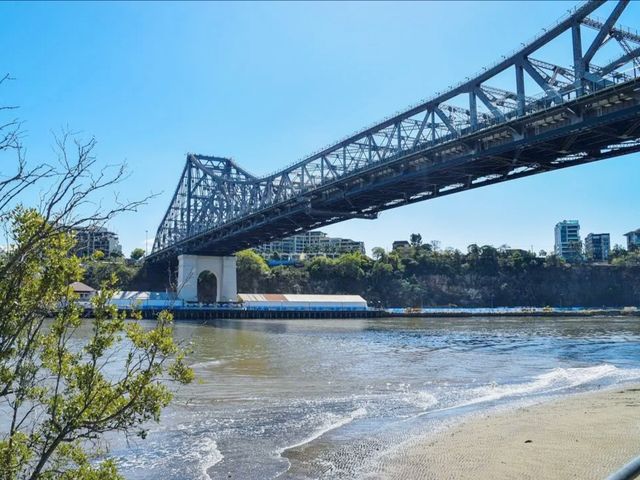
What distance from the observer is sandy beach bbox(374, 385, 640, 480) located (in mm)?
8728

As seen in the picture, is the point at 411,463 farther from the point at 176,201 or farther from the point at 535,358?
the point at 176,201

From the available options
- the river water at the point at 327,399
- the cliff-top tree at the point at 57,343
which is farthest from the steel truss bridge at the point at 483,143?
the cliff-top tree at the point at 57,343

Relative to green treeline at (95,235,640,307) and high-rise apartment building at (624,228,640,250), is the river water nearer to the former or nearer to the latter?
green treeline at (95,235,640,307)

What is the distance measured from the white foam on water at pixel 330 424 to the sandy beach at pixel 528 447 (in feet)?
6.60

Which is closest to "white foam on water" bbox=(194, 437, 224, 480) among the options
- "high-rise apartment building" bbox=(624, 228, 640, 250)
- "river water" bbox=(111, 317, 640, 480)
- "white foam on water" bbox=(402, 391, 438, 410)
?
"river water" bbox=(111, 317, 640, 480)

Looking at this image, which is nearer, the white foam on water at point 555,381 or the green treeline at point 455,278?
the white foam on water at point 555,381

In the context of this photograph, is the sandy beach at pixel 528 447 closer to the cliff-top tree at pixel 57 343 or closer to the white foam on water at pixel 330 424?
the white foam on water at pixel 330 424

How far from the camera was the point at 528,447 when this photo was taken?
1020 cm

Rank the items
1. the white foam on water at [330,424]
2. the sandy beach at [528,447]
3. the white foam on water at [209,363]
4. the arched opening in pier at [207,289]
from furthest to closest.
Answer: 1. the arched opening in pier at [207,289]
2. the white foam on water at [209,363]
3. the white foam on water at [330,424]
4. the sandy beach at [528,447]

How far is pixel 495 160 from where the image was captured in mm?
39062

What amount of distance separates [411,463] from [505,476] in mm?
1717

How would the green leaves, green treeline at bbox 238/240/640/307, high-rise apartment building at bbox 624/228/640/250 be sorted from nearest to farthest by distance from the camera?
1. the green leaves
2. green treeline at bbox 238/240/640/307
3. high-rise apartment building at bbox 624/228/640/250

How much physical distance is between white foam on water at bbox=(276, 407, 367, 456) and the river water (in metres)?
0.04

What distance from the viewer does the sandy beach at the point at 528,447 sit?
8728 mm
